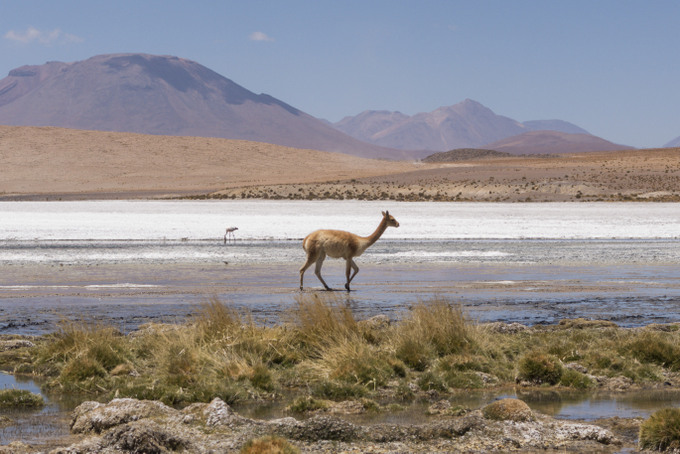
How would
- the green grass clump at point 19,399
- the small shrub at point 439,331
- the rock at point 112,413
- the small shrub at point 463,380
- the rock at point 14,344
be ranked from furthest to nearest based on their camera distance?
the rock at point 14,344
the small shrub at point 439,331
the small shrub at point 463,380
the green grass clump at point 19,399
the rock at point 112,413

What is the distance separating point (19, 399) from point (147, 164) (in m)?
90.5

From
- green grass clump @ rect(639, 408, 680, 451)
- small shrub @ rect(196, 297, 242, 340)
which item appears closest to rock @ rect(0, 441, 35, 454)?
small shrub @ rect(196, 297, 242, 340)

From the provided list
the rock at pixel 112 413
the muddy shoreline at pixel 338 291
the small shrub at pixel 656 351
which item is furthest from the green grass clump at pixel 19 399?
the small shrub at pixel 656 351

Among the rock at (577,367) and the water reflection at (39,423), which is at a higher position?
the rock at (577,367)

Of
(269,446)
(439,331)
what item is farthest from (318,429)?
(439,331)

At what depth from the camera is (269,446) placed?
668cm

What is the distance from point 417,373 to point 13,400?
4.25m

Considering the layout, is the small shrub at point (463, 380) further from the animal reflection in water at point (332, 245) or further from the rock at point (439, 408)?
the animal reflection in water at point (332, 245)

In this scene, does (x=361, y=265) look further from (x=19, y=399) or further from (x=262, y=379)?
(x=19, y=399)

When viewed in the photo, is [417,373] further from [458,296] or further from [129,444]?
[458,296]

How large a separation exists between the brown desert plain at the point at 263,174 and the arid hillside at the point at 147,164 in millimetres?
110

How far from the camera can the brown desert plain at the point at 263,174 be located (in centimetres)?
5581

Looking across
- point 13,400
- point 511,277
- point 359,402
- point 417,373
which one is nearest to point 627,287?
point 511,277

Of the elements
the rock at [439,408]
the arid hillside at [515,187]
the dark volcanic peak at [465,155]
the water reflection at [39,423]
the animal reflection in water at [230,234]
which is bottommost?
the water reflection at [39,423]
